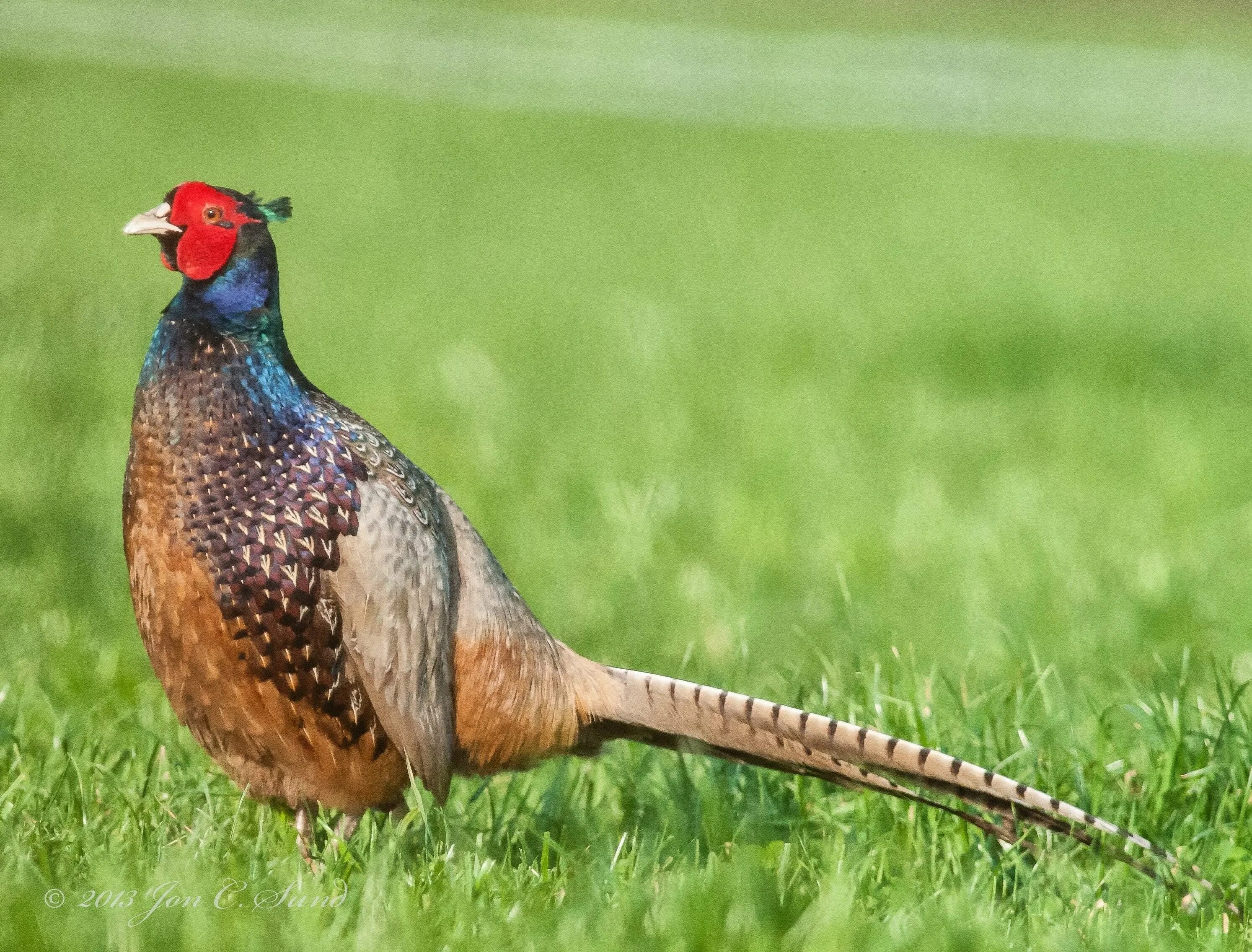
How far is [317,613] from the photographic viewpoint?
9.07 ft

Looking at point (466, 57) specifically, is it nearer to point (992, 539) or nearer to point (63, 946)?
point (992, 539)

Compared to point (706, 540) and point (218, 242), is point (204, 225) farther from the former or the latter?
point (706, 540)

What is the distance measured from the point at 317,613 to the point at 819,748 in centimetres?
98

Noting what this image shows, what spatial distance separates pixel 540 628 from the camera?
3.08m

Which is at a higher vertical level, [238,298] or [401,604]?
[238,298]

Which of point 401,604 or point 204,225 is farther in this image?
point 401,604

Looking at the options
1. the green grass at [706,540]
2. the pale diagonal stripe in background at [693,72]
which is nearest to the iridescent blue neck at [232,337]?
the green grass at [706,540]

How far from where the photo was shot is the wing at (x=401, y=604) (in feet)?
9.12

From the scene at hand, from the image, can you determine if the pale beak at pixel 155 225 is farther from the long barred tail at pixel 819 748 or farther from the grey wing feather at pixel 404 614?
the long barred tail at pixel 819 748

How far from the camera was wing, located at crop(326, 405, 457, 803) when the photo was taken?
9.12 feet

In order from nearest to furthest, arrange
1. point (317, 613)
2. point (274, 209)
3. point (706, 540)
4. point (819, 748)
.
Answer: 1. point (274, 209)
2. point (317, 613)
3. point (819, 748)
4. point (706, 540)

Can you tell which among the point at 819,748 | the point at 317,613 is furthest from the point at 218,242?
the point at 819,748

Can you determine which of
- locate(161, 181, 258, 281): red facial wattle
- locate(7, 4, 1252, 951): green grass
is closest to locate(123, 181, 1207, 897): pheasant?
locate(161, 181, 258, 281): red facial wattle

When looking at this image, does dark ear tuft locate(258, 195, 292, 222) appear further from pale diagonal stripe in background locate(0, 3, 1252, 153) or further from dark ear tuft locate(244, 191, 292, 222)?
pale diagonal stripe in background locate(0, 3, 1252, 153)
